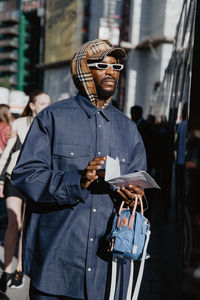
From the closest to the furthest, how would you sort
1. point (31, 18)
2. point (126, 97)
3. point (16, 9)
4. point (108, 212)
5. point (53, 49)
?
point (108, 212), point (126, 97), point (53, 49), point (31, 18), point (16, 9)

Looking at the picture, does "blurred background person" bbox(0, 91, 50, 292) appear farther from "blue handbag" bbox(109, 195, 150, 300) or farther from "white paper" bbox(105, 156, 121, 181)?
"white paper" bbox(105, 156, 121, 181)

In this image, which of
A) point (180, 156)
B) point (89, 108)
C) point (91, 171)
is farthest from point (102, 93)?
Answer: point (180, 156)

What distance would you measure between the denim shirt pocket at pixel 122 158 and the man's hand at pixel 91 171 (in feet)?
1.00

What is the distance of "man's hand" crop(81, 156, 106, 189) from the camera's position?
2.06 m

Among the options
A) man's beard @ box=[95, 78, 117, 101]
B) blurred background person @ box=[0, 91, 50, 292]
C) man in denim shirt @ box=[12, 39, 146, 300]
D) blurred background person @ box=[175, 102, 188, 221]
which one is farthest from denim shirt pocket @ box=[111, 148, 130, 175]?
blurred background person @ box=[175, 102, 188, 221]

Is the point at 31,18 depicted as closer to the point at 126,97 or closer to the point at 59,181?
the point at 126,97

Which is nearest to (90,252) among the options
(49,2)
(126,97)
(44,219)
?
(44,219)

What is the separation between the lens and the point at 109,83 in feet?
7.98

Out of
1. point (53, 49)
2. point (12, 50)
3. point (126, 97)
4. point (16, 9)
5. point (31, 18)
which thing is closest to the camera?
point (126, 97)

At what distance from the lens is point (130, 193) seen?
2281 mm

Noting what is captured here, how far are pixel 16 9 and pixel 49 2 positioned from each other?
47737 millimetres

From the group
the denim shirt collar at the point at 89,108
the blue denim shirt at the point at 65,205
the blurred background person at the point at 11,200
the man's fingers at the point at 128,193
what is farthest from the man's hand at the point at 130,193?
the blurred background person at the point at 11,200

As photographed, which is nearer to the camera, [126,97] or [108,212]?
[108,212]

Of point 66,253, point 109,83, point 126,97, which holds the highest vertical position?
point 109,83
